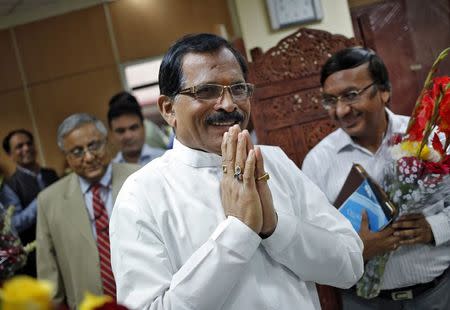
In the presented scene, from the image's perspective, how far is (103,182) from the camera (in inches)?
109

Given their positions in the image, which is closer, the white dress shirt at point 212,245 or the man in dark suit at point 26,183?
the white dress shirt at point 212,245

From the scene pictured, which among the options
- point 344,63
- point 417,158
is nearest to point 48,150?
point 344,63

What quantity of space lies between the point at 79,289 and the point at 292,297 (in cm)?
148

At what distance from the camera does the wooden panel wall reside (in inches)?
238

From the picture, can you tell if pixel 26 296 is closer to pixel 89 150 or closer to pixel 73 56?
pixel 89 150

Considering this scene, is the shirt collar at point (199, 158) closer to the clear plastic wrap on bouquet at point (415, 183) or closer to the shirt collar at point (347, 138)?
the clear plastic wrap on bouquet at point (415, 183)

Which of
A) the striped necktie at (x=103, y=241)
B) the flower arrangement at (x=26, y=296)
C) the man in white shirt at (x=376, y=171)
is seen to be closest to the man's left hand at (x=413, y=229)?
the man in white shirt at (x=376, y=171)

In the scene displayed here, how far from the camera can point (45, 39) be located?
6184 mm

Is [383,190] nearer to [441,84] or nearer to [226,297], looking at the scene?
[441,84]

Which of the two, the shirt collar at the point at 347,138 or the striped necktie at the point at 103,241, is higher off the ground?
the shirt collar at the point at 347,138

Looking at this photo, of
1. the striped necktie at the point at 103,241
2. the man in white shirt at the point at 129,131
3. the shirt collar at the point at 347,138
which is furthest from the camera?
the man in white shirt at the point at 129,131

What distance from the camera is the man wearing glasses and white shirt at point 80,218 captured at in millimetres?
2646

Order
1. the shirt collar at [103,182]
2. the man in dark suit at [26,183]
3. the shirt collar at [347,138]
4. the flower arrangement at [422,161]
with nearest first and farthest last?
Answer: 1. the flower arrangement at [422,161]
2. the shirt collar at [347,138]
3. the shirt collar at [103,182]
4. the man in dark suit at [26,183]

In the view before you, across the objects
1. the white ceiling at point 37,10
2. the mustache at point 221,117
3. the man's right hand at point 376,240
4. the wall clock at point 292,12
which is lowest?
the man's right hand at point 376,240
